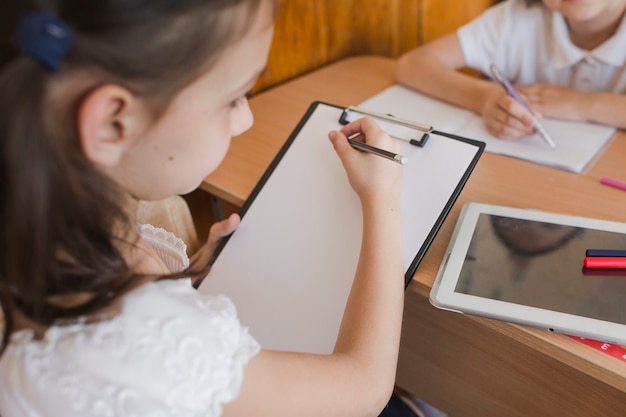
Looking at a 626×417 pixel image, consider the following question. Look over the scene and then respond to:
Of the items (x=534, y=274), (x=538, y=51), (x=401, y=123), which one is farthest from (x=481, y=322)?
(x=538, y=51)

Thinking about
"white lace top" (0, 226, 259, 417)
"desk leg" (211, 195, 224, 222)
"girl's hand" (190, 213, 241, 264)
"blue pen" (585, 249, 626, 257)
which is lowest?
"desk leg" (211, 195, 224, 222)

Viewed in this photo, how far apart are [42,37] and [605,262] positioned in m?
0.58

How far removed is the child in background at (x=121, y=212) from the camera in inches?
14.4

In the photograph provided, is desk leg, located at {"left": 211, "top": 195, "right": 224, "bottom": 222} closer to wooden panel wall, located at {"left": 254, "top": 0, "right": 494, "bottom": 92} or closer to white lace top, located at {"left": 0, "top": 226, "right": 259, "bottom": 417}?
wooden panel wall, located at {"left": 254, "top": 0, "right": 494, "bottom": 92}

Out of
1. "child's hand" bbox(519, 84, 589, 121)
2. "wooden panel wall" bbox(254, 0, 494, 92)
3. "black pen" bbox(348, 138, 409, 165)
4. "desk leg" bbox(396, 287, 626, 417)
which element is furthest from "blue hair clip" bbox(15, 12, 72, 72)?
"wooden panel wall" bbox(254, 0, 494, 92)

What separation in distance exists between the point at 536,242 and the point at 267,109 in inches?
24.5

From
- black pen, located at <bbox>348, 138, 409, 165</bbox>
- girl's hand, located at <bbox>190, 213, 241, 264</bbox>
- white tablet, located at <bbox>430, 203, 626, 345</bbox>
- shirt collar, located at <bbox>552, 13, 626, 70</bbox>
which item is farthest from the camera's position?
shirt collar, located at <bbox>552, 13, 626, 70</bbox>

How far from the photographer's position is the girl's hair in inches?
14.1

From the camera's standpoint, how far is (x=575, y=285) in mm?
598

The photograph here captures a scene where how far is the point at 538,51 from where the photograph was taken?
1135 mm

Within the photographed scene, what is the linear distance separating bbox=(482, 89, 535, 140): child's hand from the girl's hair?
59cm

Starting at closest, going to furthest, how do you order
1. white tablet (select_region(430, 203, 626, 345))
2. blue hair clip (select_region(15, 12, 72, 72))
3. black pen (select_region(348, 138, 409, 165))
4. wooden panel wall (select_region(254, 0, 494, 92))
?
blue hair clip (select_region(15, 12, 72, 72)) < white tablet (select_region(430, 203, 626, 345)) < black pen (select_region(348, 138, 409, 165)) < wooden panel wall (select_region(254, 0, 494, 92))

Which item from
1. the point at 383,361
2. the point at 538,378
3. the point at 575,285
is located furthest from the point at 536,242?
the point at 538,378

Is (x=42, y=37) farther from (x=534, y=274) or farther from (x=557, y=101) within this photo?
(x=557, y=101)
